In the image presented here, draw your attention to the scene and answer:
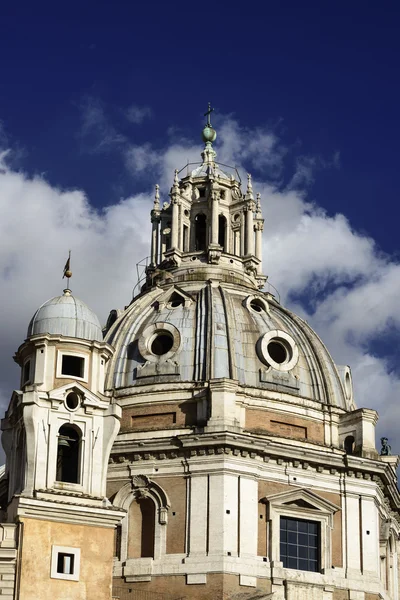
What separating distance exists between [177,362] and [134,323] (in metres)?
3.99

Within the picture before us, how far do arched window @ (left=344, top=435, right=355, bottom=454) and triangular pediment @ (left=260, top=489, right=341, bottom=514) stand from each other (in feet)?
12.1

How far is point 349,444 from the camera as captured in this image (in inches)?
2299

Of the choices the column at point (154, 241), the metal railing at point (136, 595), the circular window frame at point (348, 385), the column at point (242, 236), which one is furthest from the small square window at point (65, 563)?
the column at point (242, 236)

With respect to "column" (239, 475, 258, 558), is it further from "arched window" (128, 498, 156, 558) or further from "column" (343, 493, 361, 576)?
"column" (343, 493, 361, 576)

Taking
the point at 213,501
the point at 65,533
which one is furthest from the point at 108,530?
the point at 213,501

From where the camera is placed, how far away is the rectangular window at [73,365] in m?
50.1

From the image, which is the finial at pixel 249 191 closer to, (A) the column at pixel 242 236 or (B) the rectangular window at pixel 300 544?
(A) the column at pixel 242 236

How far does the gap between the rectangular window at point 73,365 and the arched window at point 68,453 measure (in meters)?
2.38

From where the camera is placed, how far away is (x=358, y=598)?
54.0 metres

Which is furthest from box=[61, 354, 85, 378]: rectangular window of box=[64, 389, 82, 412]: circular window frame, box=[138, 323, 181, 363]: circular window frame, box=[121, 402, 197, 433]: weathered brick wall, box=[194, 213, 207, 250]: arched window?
box=[194, 213, 207, 250]: arched window

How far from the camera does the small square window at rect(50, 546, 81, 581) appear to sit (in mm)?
45125

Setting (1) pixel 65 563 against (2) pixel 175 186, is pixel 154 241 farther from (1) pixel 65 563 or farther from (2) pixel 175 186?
(1) pixel 65 563

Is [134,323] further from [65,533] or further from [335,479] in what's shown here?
[65,533]

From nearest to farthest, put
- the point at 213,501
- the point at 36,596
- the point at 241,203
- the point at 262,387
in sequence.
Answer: the point at 36,596 < the point at 213,501 < the point at 262,387 < the point at 241,203
